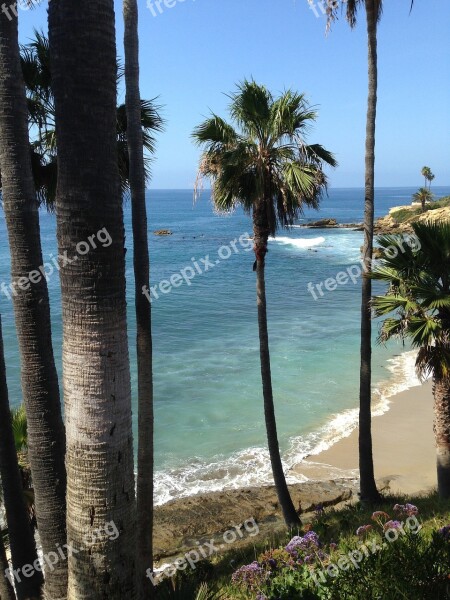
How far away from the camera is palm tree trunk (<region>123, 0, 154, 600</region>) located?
6.21 meters

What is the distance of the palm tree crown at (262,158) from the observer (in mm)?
8922

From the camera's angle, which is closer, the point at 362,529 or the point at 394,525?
the point at 394,525

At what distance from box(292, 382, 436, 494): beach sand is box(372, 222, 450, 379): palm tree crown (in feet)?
20.2

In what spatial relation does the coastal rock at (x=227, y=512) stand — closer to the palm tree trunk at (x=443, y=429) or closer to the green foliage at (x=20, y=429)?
the palm tree trunk at (x=443, y=429)

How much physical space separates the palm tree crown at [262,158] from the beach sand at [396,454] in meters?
A: 8.48

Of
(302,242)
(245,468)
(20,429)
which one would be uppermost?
(20,429)

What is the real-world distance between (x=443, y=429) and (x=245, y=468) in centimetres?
710

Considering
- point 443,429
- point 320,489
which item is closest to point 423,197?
point 320,489

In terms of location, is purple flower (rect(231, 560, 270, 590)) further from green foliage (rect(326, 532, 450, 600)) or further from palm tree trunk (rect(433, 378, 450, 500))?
palm tree trunk (rect(433, 378, 450, 500))

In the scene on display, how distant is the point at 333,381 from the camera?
22.0 m

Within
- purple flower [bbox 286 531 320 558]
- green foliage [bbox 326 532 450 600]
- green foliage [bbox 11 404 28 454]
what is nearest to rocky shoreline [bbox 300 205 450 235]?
green foliage [bbox 11 404 28 454]

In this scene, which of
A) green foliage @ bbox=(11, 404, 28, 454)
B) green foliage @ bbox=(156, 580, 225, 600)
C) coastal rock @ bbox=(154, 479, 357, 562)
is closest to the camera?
green foliage @ bbox=(156, 580, 225, 600)

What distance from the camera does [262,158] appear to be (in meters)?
9.09

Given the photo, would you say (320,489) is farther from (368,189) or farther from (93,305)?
(93,305)
